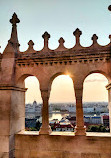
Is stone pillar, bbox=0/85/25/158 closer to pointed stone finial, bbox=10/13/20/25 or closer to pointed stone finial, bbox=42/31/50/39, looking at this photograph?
pointed stone finial, bbox=42/31/50/39

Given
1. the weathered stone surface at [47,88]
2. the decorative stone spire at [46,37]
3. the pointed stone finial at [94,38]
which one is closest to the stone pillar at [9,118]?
the weathered stone surface at [47,88]

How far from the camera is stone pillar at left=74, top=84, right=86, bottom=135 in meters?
4.63

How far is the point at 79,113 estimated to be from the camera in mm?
4711

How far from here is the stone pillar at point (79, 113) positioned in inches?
182

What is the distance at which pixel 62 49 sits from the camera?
5.14 meters

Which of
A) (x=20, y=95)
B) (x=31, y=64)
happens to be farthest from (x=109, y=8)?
(x=20, y=95)

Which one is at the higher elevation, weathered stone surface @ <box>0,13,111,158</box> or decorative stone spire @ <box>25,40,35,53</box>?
decorative stone spire @ <box>25,40,35,53</box>

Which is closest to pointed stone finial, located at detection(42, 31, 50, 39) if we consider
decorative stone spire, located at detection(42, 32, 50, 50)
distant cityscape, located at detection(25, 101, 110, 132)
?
decorative stone spire, located at detection(42, 32, 50, 50)

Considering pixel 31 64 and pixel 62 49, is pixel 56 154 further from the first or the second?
pixel 62 49

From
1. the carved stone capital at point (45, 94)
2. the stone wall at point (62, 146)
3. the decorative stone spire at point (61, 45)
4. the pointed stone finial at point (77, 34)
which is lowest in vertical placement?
the stone wall at point (62, 146)

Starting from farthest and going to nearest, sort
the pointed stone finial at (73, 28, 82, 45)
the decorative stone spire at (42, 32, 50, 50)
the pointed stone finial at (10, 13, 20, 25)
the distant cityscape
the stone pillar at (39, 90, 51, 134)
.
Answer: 1. the distant cityscape
2. the pointed stone finial at (10, 13, 20, 25)
3. the decorative stone spire at (42, 32, 50, 50)
4. the pointed stone finial at (73, 28, 82, 45)
5. the stone pillar at (39, 90, 51, 134)

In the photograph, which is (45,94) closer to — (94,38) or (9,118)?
(9,118)

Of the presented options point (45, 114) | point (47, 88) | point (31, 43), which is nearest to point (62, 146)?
point (45, 114)

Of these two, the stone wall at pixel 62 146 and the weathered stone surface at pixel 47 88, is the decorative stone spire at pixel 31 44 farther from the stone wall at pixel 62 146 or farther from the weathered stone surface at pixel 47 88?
the stone wall at pixel 62 146
